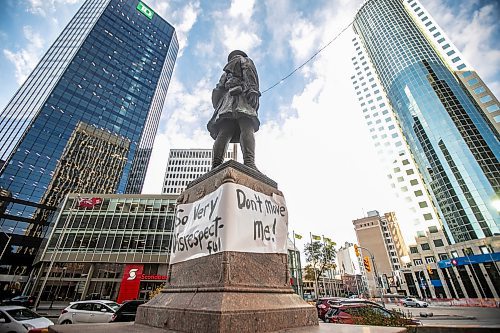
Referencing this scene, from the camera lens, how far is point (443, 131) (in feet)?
153

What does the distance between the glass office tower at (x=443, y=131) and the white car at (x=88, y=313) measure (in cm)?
5419

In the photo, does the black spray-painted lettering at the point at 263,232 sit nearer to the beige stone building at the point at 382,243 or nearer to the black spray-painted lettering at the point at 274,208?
the black spray-painted lettering at the point at 274,208

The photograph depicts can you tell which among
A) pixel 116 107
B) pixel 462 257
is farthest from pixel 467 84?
pixel 116 107

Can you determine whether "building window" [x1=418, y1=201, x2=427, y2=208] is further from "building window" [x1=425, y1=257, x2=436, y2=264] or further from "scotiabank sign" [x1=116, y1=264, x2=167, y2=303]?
"scotiabank sign" [x1=116, y1=264, x2=167, y2=303]

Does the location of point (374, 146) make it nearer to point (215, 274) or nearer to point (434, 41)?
point (434, 41)

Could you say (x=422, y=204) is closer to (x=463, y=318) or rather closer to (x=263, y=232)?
(x=463, y=318)

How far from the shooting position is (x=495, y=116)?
46719 millimetres

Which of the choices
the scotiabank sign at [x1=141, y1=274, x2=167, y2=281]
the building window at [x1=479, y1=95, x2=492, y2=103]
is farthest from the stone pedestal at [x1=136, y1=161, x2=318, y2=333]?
the building window at [x1=479, y1=95, x2=492, y2=103]

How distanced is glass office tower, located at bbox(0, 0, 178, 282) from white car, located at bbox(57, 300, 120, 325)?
1906 inches

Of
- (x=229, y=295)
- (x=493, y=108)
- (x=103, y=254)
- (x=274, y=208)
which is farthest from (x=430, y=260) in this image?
(x=229, y=295)

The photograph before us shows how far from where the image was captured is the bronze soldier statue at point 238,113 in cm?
444

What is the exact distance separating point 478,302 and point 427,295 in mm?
23060

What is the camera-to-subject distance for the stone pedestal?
2.21m

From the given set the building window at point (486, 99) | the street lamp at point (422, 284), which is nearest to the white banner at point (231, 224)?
the street lamp at point (422, 284)
